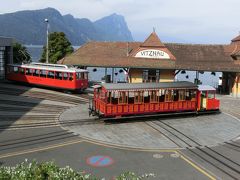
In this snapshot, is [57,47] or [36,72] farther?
[57,47]

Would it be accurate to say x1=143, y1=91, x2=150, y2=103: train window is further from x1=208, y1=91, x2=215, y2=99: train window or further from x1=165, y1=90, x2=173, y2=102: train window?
x1=208, y1=91, x2=215, y2=99: train window

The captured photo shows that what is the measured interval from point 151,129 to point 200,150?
554 cm

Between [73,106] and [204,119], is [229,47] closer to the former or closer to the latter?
[204,119]

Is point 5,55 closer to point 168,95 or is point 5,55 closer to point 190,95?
point 168,95

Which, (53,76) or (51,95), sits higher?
(53,76)

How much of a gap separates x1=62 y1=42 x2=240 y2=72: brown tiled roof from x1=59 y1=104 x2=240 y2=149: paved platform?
533 inches

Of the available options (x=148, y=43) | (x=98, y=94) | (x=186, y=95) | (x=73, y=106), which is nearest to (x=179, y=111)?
(x=186, y=95)

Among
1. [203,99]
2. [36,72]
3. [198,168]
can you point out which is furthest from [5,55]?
[198,168]

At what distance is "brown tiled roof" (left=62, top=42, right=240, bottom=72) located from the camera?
43.0m

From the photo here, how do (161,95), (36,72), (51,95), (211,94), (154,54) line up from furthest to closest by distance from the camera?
1. (154,54)
2. (36,72)
3. (51,95)
4. (211,94)
5. (161,95)

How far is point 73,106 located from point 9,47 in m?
21.1

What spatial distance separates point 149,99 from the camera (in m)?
28.1

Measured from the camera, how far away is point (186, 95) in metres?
29.8

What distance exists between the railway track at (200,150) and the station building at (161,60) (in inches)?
684
